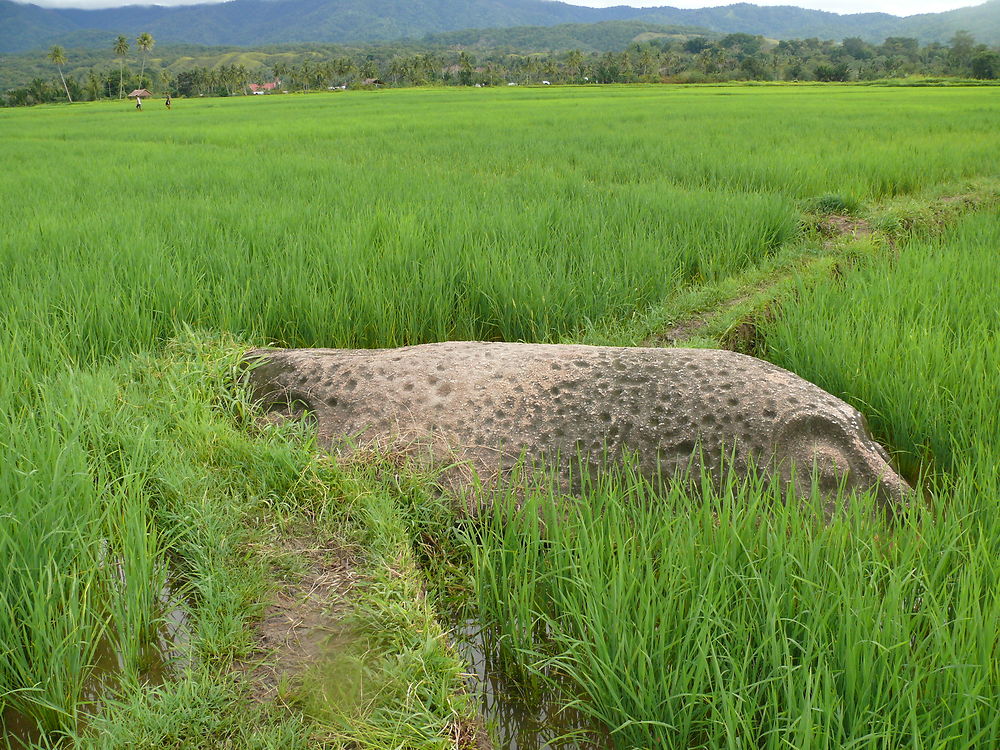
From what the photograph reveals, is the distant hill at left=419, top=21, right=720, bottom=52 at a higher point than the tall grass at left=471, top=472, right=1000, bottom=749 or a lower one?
higher

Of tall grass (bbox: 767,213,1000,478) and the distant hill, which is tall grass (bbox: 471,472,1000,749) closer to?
tall grass (bbox: 767,213,1000,478)

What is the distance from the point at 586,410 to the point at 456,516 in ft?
1.72

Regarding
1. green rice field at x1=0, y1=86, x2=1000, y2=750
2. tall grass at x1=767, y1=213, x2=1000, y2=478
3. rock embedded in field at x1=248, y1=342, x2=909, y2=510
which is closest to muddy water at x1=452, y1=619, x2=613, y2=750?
green rice field at x1=0, y1=86, x2=1000, y2=750

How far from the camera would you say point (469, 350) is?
8.14ft

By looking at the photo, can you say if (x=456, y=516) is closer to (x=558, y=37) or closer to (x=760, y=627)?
(x=760, y=627)

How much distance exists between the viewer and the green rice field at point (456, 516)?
1.21 metres

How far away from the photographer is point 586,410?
2.14 metres

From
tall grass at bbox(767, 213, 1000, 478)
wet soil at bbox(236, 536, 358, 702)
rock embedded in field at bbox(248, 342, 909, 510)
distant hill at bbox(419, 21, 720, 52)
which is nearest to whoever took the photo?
wet soil at bbox(236, 536, 358, 702)

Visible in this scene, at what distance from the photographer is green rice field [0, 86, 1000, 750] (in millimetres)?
1210

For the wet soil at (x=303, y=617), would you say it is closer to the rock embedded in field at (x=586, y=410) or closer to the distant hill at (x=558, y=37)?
the rock embedded in field at (x=586, y=410)

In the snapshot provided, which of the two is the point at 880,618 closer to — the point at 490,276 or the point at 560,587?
the point at 560,587

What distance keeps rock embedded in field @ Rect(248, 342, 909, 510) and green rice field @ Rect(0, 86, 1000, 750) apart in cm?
13

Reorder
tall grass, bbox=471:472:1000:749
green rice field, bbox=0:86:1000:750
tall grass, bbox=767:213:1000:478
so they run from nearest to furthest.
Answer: tall grass, bbox=471:472:1000:749
green rice field, bbox=0:86:1000:750
tall grass, bbox=767:213:1000:478

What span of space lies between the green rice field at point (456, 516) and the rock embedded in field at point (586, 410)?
0.13 meters
